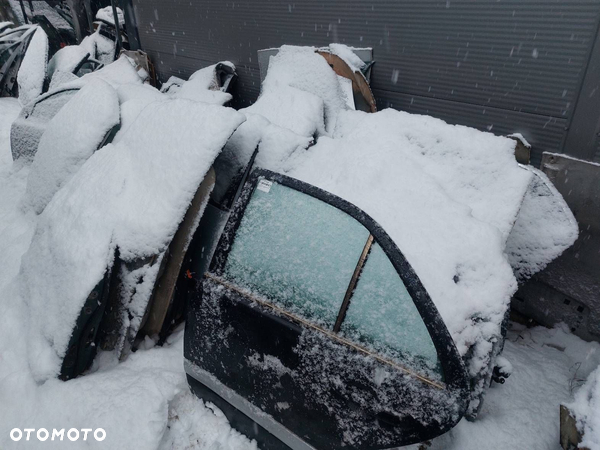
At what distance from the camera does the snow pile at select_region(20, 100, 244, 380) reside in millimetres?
2143

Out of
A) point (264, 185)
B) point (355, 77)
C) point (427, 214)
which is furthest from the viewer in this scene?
point (355, 77)

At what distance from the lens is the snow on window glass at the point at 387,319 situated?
1.41 meters

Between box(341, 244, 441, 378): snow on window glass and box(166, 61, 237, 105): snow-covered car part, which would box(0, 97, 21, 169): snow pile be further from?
box(341, 244, 441, 378): snow on window glass

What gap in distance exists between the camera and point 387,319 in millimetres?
1474

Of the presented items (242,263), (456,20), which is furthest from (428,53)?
(242,263)

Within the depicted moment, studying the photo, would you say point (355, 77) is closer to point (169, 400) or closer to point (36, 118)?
point (169, 400)

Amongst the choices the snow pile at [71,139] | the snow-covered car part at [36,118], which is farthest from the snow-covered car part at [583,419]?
the snow-covered car part at [36,118]

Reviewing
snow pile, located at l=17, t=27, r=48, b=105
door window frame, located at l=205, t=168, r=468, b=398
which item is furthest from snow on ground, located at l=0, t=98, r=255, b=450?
snow pile, located at l=17, t=27, r=48, b=105

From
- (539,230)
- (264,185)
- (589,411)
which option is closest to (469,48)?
(539,230)

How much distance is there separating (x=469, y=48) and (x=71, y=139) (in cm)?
362

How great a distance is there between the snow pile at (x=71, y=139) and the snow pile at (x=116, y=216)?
2.82 feet

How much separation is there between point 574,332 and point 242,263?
233 cm

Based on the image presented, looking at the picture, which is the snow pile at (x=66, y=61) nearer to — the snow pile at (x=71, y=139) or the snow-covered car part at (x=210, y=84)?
the snow-covered car part at (x=210, y=84)

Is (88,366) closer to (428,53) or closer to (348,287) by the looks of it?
(348,287)
